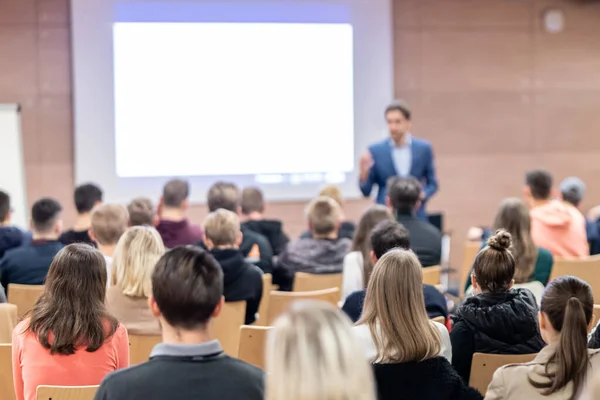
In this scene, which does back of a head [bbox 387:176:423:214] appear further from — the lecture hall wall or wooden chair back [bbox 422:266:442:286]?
the lecture hall wall

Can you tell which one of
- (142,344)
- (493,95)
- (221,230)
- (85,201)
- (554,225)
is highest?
(493,95)

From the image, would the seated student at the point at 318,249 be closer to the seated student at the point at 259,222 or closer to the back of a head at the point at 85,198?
the seated student at the point at 259,222

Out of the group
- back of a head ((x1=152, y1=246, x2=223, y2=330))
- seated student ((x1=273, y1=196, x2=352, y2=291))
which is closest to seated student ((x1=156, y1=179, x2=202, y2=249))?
seated student ((x1=273, y1=196, x2=352, y2=291))

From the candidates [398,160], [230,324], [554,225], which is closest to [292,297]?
[230,324]

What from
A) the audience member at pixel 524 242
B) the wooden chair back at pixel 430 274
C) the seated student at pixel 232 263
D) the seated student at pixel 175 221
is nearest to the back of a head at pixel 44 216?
the seated student at pixel 175 221

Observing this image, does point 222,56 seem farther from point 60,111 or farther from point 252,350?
point 252,350

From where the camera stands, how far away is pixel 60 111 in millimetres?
6977

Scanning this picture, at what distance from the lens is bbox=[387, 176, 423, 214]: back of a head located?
4770 mm

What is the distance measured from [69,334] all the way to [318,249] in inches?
91.6

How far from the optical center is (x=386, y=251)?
345 cm

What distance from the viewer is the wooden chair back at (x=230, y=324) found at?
151 inches

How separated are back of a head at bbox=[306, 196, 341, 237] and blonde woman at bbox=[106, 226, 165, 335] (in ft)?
4.68

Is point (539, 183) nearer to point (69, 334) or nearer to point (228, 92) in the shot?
point (228, 92)

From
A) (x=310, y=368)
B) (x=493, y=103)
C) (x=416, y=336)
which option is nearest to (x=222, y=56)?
(x=493, y=103)
